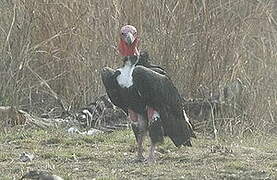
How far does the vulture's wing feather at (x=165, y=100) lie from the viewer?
21.7 feet

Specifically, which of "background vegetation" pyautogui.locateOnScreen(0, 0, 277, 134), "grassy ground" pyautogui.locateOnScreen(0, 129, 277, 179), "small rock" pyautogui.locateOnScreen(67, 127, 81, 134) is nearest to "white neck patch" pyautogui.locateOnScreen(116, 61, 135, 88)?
"grassy ground" pyautogui.locateOnScreen(0, 129, 277, 179)

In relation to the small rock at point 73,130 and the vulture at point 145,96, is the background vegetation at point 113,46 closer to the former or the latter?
the small rock at point 73,130

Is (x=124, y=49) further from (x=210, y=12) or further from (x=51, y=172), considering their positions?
(x=210, y=12)

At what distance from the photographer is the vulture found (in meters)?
6.64

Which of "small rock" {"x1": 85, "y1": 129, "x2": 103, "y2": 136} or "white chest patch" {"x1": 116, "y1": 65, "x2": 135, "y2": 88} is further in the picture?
"small rock" {"x1": 85, "y1": 129, "x2": 103, "y2": 136}

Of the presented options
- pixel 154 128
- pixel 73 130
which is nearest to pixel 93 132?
pixel 73 130

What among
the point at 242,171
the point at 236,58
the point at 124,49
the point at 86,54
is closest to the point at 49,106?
the point at 86,54

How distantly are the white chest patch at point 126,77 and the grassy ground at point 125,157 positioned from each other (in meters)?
0.67

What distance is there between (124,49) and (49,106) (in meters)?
→ 3.26

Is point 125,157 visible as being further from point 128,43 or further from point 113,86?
point 128,43

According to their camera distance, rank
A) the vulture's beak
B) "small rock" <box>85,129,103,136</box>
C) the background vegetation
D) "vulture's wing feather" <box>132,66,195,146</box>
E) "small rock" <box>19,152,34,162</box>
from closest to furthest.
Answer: "vulture's wing feather" <box>132,66,195,146</box>
the vulture's beak
"small rock" <box>19,152,34,162</box>
"small rock" <box>85,129,103,136</box>
the background vegetation

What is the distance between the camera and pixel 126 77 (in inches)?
263

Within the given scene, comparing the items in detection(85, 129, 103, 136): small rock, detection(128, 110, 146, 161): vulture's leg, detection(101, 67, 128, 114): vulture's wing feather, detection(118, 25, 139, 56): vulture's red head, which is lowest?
detection(85, 129, 103, 136): small rock

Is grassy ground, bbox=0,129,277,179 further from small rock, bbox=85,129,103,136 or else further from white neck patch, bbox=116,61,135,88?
white neck patch, bbox=116,61,135,88
